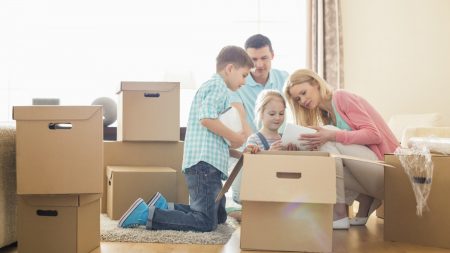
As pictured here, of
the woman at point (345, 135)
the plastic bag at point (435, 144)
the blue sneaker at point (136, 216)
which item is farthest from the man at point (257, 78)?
the plastic bag at point (435, 144)

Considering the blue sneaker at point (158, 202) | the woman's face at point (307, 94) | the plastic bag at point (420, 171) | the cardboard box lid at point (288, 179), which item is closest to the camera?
the cardboard box lid at point (288, 179)

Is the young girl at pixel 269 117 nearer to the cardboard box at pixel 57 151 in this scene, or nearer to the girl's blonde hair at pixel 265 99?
the girl's blonde hair at pixel 265 99

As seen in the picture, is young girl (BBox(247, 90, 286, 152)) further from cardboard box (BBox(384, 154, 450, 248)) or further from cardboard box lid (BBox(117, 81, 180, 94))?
cardboard box (BBox(384, 154, 450, 248))

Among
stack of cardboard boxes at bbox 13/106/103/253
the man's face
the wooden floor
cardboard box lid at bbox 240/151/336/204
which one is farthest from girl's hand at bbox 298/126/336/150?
stack of cardboard boxes at bbox 13/106/103/253

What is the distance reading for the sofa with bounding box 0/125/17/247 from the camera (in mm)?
2115

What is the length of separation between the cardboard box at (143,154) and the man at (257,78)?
0.53 m

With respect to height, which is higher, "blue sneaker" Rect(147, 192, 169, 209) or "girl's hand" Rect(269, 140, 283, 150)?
"girl's hand" Rect(269, 140, 283, 150)

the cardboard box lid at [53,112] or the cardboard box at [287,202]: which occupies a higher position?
the cardboard box lid at [53,112]

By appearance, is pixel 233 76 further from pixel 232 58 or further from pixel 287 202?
pixel 287 202

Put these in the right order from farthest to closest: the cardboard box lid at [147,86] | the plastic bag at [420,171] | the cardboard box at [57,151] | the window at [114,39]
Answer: the window at [114,39]
the cardboard box lid at [147,86]
the plastic bag at [420,171]
the cardboard box at [57,151]

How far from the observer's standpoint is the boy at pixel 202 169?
2.61 metres

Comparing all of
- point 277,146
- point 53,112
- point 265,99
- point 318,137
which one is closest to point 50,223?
point 53,112

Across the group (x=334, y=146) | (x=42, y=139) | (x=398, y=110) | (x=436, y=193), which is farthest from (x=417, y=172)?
(x=398, y=110)

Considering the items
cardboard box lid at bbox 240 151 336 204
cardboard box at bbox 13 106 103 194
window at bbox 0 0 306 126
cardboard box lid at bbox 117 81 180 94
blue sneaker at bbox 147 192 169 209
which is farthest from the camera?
window at bbox 0 0 306 126
